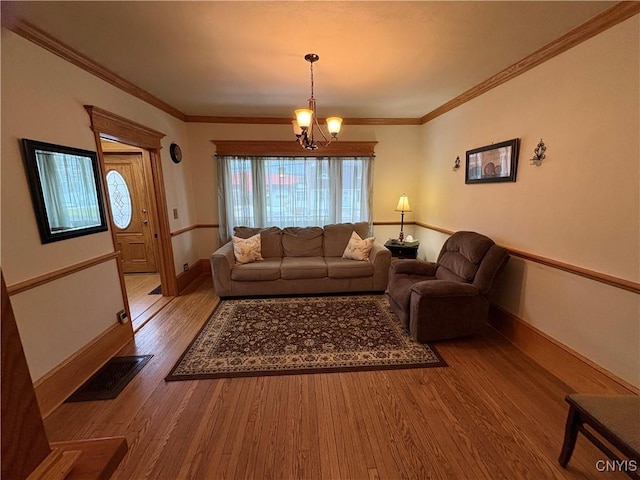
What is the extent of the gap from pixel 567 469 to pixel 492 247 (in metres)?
1.64

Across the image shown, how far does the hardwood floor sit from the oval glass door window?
3394mm

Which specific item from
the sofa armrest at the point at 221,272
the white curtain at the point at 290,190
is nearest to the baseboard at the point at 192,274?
the white curtain at the point at 290,190

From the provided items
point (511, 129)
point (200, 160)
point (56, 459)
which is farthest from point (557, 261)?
point (200, 160)

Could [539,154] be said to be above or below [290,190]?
above

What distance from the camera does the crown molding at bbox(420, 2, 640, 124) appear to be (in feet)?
5.57

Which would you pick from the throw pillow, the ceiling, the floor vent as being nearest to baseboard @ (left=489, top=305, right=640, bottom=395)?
the throw pillow

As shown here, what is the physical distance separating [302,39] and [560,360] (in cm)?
315

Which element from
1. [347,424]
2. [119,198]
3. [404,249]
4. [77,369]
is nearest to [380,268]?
[404,249]

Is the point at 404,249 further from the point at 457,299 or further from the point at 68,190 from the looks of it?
the point at 68,190

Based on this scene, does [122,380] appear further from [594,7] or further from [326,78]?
[594,7]

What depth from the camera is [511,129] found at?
2621 mm

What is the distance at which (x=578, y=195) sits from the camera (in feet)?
6.64

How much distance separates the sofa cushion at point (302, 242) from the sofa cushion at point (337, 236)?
11 centimetres

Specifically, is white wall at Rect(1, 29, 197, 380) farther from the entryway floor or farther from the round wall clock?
the round wall clock
